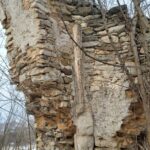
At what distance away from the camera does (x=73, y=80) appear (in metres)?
4.73

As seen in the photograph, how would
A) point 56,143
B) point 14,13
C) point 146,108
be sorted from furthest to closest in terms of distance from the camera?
1. point 14,13
2. point 56,143
3. point 146,108

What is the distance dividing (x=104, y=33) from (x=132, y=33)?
41 centimetres

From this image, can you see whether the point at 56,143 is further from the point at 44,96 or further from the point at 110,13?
the point at 110,13

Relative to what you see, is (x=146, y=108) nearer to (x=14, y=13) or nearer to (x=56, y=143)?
(x=56, y=143)

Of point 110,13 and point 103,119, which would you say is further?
point 110,13

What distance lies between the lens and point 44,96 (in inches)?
186

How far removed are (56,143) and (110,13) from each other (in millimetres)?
2078

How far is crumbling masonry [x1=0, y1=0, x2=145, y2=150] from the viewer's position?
14.9ft

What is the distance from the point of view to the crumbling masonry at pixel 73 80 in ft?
14.9

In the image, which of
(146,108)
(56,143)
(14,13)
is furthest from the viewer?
(14,13)

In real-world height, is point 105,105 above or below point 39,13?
below

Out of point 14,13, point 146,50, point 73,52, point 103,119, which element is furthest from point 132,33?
point 14,13

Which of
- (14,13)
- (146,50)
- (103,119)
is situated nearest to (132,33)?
(146,50)

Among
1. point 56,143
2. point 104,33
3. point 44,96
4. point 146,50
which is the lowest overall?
point 56,143
